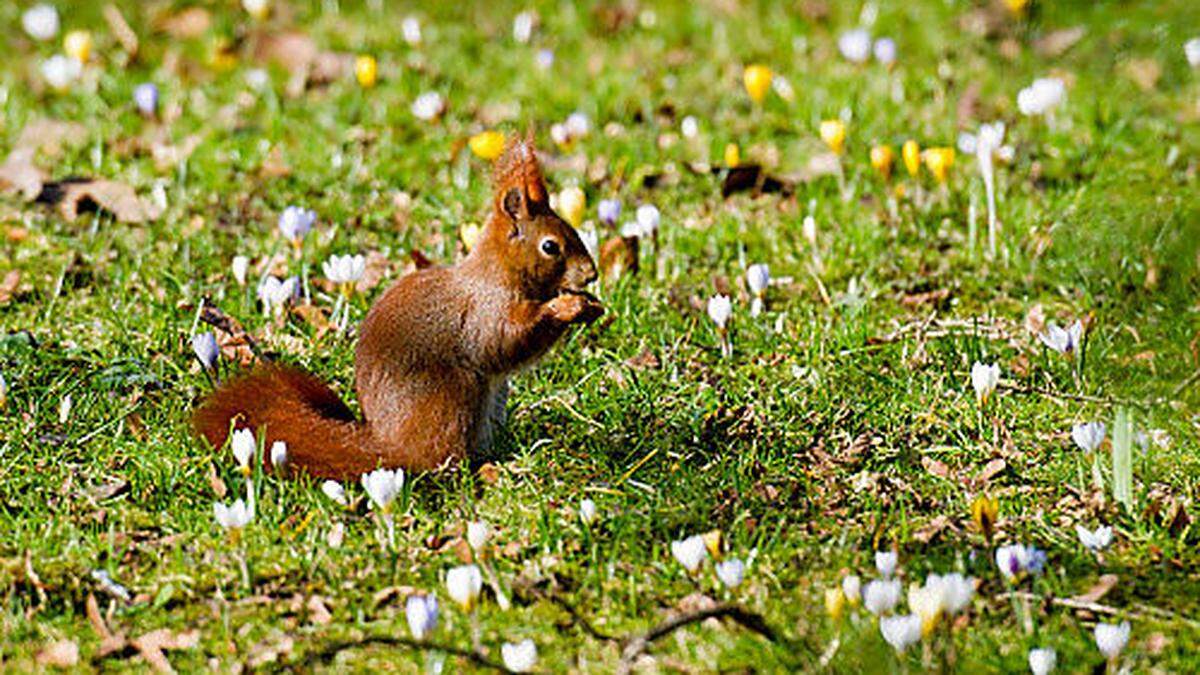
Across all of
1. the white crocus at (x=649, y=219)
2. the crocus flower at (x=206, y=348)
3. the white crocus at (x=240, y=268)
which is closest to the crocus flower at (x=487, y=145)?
the white crocus at (x=649, y=219)

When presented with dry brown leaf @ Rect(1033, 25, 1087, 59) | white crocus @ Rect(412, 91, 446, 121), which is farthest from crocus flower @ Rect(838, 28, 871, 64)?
white crocus @ Rect(412, 91, 446, 121)

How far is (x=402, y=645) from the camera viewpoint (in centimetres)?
Result: 340

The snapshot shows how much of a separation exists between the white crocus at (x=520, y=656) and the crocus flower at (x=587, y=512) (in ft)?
1.73

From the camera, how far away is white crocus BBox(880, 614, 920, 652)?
3.14 metres

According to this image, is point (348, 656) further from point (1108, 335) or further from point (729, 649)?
point (1108, 335)

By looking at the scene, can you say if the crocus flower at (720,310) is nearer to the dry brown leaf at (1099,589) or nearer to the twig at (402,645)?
the dry brown leaf at (1099,589)

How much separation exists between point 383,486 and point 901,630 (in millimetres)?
1107

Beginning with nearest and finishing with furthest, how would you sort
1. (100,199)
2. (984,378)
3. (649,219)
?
(984,378)
(649,219)
(100,199)

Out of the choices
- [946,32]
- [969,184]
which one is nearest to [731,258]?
[969,184]

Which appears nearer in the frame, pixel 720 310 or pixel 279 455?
pixel 279 455

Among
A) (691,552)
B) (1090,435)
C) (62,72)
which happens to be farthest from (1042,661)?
(62,72)

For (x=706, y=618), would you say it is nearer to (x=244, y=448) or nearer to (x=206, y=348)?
(x=244, y=448)

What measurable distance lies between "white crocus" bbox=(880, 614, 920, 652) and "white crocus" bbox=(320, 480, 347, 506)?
1242 mm

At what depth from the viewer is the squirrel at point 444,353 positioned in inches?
152
